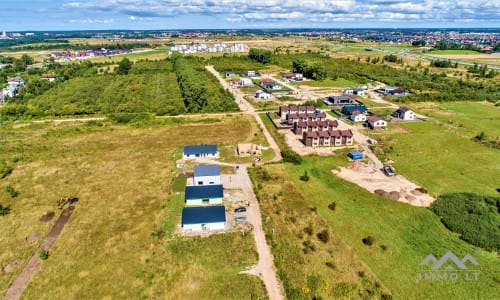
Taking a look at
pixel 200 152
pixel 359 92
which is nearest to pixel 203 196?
pixel 200 152

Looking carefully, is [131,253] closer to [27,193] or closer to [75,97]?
[27,193]

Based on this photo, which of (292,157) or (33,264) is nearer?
(33,264)

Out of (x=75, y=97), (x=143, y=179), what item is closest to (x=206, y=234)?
(x=143, y=179)

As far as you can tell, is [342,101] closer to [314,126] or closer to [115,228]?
[314,126]

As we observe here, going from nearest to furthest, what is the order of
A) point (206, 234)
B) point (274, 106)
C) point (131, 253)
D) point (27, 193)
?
point (131, 253)
point (206, 234)
point (27, 193)
point (274, 106)

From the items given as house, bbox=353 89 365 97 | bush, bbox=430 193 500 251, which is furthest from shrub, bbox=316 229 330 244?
house, bbox=353 89 365 97

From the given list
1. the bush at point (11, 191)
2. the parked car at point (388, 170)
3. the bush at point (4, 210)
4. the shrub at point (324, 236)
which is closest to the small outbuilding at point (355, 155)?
the parked car at point (388, 170)

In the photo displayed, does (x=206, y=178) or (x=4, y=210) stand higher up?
(x=206, y=178)
